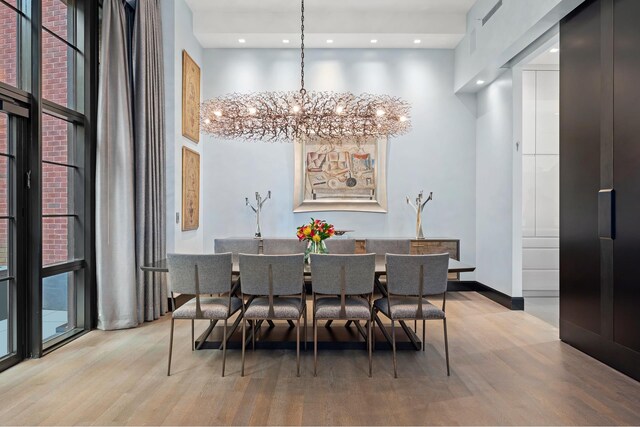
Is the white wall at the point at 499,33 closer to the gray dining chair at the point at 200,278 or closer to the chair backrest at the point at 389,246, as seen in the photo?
the chair backrest at the point at 389,246

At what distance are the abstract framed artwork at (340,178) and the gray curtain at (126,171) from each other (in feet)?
7.69

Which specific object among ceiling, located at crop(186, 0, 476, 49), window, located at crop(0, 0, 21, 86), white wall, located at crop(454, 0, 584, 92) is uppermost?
ceiling, located at crop(186, 0, 476, 49)

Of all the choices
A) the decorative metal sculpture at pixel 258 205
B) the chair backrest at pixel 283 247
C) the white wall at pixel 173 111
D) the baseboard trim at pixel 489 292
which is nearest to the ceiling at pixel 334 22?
the white wall at pixel 173 111

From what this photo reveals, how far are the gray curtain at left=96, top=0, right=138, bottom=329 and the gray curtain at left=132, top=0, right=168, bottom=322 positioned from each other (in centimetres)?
15

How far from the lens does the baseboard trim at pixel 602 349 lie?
3.18 metres

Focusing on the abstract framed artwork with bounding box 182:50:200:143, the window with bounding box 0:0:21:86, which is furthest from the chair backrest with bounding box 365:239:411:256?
the window with bounding box 0:0:21:86

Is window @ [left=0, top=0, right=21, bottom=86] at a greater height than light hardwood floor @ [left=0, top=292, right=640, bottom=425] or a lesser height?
greater

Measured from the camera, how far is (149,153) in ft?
15.5

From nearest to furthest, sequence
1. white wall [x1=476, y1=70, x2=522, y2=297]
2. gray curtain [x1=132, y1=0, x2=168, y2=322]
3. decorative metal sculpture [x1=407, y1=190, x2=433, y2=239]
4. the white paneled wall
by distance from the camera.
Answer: gray curtain [x1=132, y1=0, x2=168, y2=322]
white wall [x1=476, y1=70, x2=522, y2=297]
the white paneled wall
decorative metal sculpture [x1=407, y1=190, x2=433, y2=239]

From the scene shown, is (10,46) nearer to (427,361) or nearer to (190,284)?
(190,284)

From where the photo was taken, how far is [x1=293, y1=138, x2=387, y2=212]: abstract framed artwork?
21.8ft

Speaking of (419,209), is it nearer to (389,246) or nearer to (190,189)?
(389,246)

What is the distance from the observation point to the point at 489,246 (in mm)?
6176

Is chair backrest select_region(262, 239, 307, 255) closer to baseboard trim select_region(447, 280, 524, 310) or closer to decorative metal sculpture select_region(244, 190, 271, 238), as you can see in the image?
decorative metal sculpture select_region(244, 190, 271, 238)
